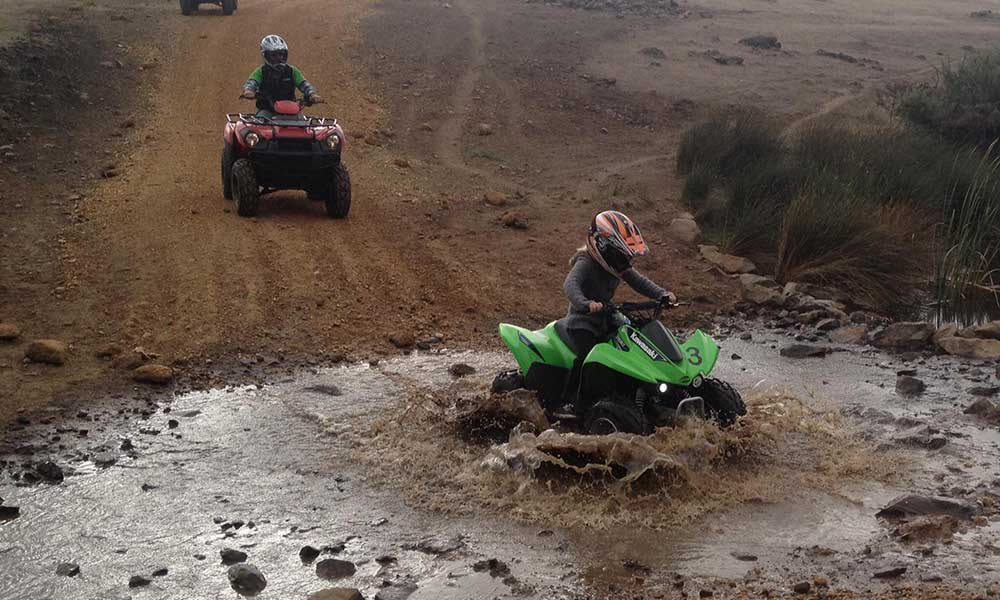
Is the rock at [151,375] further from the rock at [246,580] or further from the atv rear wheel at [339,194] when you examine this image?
the atv rear wheel at [339,194]

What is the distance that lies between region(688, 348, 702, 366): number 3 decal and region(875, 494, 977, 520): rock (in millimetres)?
1429

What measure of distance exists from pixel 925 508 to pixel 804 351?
4083mm

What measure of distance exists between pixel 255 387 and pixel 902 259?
25.0 feet

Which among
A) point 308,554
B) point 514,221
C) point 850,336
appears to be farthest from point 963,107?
point 308,554

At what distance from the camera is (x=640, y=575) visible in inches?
228

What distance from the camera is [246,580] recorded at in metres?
5.63

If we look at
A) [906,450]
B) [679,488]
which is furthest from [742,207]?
[679,488]

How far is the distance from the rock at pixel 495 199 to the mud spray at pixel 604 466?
6.82m

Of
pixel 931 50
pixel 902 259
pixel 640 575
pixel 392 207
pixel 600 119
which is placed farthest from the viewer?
pixel 931 50

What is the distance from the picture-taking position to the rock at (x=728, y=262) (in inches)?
505

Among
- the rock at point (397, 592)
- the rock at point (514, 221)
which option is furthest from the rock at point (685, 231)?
the rock at point (397, 592)

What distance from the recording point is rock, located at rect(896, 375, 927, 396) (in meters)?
9.16

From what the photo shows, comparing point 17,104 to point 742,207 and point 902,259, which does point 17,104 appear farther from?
point 902,259

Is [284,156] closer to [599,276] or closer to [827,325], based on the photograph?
[599,276]
